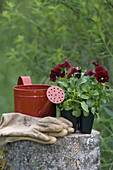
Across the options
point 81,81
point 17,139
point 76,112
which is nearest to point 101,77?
point 81,81

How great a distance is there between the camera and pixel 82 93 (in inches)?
83.2

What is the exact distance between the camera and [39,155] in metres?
2.03

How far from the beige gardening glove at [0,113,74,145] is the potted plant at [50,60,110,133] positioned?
3.9 inches

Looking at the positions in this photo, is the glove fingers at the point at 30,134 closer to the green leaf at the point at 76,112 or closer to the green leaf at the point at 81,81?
the green leaf at the point at 76,112

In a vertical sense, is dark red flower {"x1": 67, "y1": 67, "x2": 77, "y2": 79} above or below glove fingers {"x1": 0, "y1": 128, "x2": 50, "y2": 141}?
above

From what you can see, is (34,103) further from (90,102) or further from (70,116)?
(90,102)

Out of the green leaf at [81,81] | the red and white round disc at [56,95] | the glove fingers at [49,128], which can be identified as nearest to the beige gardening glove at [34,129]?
the glove fingers at [49,128]

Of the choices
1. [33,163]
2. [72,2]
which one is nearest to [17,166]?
[33,163]

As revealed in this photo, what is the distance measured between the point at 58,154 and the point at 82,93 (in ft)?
1.52

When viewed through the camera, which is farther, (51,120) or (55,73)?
(55,73)

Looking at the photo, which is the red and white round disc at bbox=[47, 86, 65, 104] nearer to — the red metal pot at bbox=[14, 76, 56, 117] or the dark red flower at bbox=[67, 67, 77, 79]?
the red metal pot at bbox=[14, 76, 56, 117]

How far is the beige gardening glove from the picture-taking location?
1.97m

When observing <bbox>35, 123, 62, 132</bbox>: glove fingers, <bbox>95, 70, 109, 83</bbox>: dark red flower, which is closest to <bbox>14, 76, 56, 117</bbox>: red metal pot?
<bbox>35, 123, 62, 132</bbox>: glove fingers

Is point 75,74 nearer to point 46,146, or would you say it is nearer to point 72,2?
point 46,146
